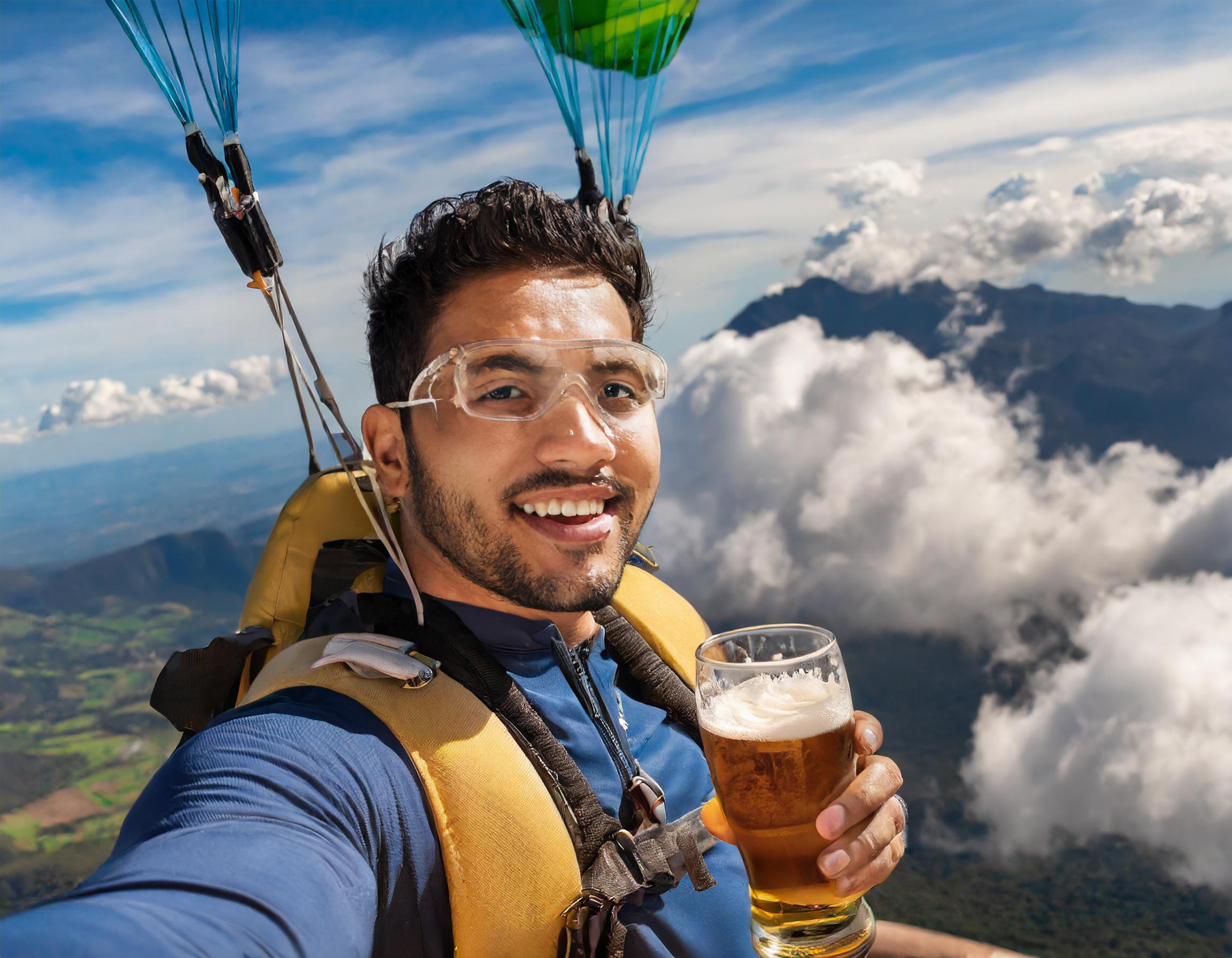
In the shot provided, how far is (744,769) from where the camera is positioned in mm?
2455

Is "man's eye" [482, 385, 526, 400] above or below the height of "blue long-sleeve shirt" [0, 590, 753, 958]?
above

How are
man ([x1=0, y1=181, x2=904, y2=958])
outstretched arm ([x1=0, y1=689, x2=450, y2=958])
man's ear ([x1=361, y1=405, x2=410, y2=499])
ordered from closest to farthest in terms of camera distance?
outstretched arm ([x1=0, y1=689, x2=450, y2=958]) → man ([x1=0, y1=181, x2=904, y2=958]) → man's ear ([x1=361, y1=405, x2=410, y2=499])

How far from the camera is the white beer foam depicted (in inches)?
95.3

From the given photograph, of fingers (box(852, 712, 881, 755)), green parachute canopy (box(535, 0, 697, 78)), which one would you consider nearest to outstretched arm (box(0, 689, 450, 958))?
fingers (box(852, 712, 881, 755))

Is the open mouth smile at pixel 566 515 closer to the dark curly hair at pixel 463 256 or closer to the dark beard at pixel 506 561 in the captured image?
the dark beard at pixel 506 561

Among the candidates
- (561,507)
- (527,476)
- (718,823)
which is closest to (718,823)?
(718,823)

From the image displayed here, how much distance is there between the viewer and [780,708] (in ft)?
8.05

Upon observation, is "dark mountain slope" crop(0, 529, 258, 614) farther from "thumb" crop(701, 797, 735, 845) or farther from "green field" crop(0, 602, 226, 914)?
"thumb" crop(701, 797, 735, 845)

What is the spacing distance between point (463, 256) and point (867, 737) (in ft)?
7.96

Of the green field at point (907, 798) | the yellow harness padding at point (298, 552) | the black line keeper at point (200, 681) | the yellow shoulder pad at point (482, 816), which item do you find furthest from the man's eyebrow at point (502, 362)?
the green field at point (907, 798)

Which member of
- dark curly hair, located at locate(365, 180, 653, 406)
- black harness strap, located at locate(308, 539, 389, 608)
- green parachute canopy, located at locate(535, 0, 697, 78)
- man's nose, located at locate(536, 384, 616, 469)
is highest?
green parachute canopy, located at locate(535, 0, 697, 78)

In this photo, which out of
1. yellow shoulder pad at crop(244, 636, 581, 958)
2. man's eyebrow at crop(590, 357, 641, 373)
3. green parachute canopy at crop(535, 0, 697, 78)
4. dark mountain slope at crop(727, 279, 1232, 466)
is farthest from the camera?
dark mountain slope at crop(727, 279, 1232, 466)

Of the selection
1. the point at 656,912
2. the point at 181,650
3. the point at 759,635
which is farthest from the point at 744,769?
the point at 181,650

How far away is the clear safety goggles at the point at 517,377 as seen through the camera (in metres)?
3.24
